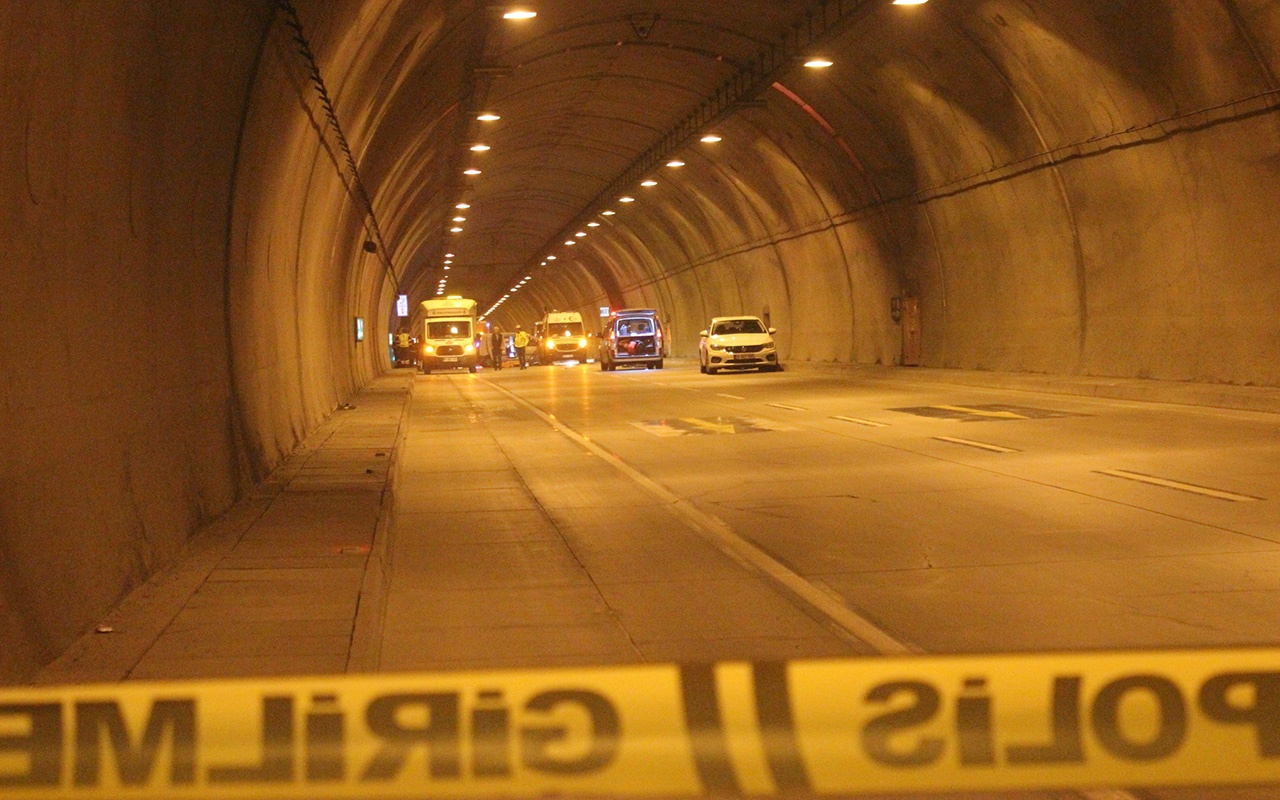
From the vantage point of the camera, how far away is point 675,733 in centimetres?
287

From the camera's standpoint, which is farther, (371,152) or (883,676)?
(371,152)

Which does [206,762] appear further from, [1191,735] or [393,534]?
[393,534]

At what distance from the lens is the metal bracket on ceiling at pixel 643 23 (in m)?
27.3

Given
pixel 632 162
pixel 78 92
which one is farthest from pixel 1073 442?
pixel 632 162

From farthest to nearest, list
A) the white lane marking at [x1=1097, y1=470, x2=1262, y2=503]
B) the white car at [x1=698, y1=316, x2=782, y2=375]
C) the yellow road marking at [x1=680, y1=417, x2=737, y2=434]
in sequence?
the white car at [x1=698, y1=316, x2=782, y2=375], the yellow road marking at [x1=680, y1=417, x2=737, y2=434], the white lane marking at [x1=1097, y1=470, x2=1262, y2=503]

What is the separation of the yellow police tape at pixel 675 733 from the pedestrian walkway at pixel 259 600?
3959 mm

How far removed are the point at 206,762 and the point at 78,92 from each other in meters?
5.58

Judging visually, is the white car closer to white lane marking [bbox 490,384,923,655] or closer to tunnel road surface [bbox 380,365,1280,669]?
tunnel road surface [bbox 380,365,1280,669]

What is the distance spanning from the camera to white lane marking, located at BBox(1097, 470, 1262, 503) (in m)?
12.4

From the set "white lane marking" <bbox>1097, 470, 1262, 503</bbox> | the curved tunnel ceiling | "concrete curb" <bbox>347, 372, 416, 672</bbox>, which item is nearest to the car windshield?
the curved tunnel ceiling

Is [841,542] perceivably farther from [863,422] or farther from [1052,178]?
[1052,178]

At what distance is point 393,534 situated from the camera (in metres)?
12.0

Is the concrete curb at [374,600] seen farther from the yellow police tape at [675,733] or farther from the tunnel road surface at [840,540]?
the yellow police tape at [675,733]

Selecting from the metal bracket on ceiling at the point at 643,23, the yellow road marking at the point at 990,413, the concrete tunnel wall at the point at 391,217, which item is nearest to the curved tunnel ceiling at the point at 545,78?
the metal bracket on ceiling at the point at 643,23
